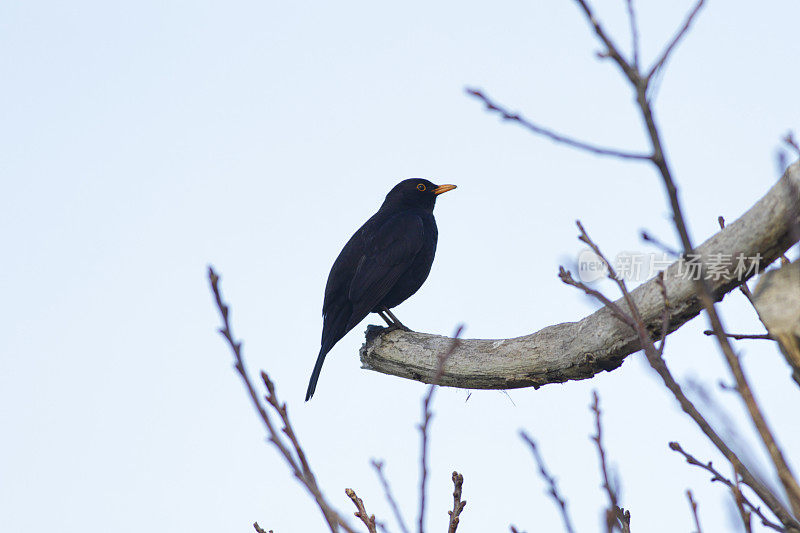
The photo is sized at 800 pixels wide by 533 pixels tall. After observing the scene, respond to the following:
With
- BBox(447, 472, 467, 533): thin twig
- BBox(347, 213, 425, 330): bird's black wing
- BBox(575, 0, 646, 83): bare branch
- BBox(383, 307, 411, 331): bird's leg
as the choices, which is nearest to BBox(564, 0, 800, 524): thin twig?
BBox(575, 0, 646, 83): bare branch

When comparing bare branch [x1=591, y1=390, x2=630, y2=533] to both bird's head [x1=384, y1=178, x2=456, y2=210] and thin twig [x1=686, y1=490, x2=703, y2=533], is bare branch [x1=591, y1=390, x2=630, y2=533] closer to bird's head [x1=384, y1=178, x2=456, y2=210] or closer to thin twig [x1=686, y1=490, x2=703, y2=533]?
thin twig [x1=686, y1=490, x2=703, y2=533]

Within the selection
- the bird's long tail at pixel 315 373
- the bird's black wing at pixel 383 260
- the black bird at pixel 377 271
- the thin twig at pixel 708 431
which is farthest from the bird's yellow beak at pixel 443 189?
the thin twig at pixel 708 431

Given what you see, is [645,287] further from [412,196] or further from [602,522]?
[412,196]

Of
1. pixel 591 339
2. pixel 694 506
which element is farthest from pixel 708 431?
pixel 591 339

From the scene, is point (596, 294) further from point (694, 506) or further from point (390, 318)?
point (390, 318)

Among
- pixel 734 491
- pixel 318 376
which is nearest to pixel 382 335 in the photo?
pixel 318 376

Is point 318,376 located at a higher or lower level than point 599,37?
higher

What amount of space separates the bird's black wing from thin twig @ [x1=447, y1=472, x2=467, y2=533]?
387 centimetres

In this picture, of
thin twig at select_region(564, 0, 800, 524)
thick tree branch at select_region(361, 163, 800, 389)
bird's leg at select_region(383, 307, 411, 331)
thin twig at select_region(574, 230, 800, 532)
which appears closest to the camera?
thin twig at select_region(564, 0, 800, 524)

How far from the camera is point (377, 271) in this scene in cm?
611

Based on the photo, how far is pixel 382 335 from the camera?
5504 millimetres

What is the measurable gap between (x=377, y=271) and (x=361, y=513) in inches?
166

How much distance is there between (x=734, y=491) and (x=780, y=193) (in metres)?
1.51

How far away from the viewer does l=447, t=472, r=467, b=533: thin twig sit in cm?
194
